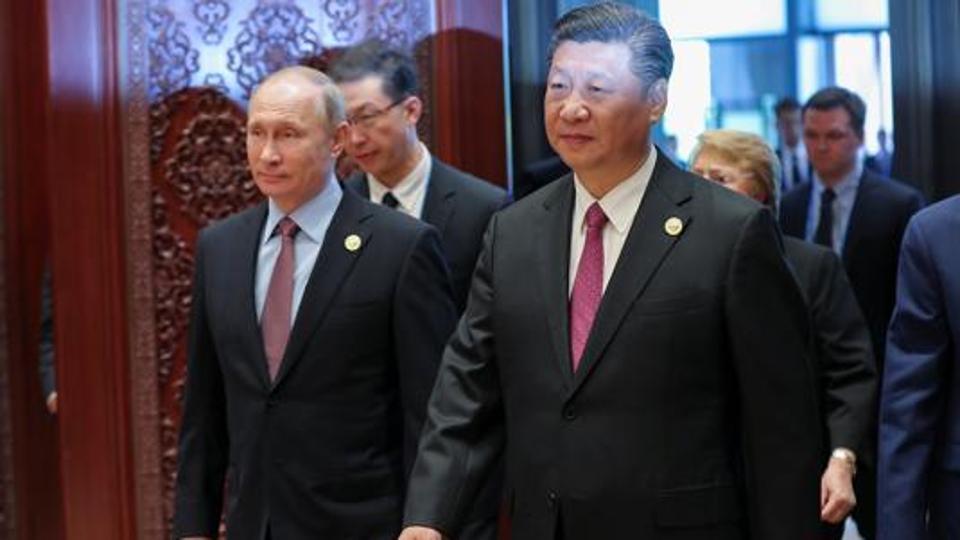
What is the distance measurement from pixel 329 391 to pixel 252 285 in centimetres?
28

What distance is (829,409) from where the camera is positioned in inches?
155

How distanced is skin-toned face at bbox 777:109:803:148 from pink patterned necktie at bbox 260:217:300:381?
171 inches

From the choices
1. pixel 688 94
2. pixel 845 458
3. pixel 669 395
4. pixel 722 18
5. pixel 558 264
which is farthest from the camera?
pixel 722 18

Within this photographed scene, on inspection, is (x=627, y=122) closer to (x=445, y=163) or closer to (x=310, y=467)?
(x=310, y=467)

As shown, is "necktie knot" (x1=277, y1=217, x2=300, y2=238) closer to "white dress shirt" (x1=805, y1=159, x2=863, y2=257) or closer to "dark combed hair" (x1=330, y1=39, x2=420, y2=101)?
"dark combed hair" (x1=330, y1=39, x2=420, y2=101)

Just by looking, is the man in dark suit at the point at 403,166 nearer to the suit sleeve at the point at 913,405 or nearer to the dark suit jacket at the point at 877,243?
the suit sleeve at the point at 913,405

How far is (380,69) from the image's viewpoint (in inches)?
175

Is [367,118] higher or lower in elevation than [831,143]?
higher

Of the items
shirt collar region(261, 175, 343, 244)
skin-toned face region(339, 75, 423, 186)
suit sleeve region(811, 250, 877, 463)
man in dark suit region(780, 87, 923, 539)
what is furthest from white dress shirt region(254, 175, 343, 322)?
man in dark suit region(780, 87, 923, 539)

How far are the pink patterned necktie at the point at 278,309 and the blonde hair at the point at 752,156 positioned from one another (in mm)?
1137

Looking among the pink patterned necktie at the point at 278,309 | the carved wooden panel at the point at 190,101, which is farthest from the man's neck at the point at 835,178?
the pink patterned necktie at the point at 278,309

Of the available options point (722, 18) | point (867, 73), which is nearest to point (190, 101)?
point (722, 18)

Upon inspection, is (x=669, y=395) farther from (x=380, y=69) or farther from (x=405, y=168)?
(x=380, y=69)

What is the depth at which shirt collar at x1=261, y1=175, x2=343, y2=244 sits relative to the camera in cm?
367
